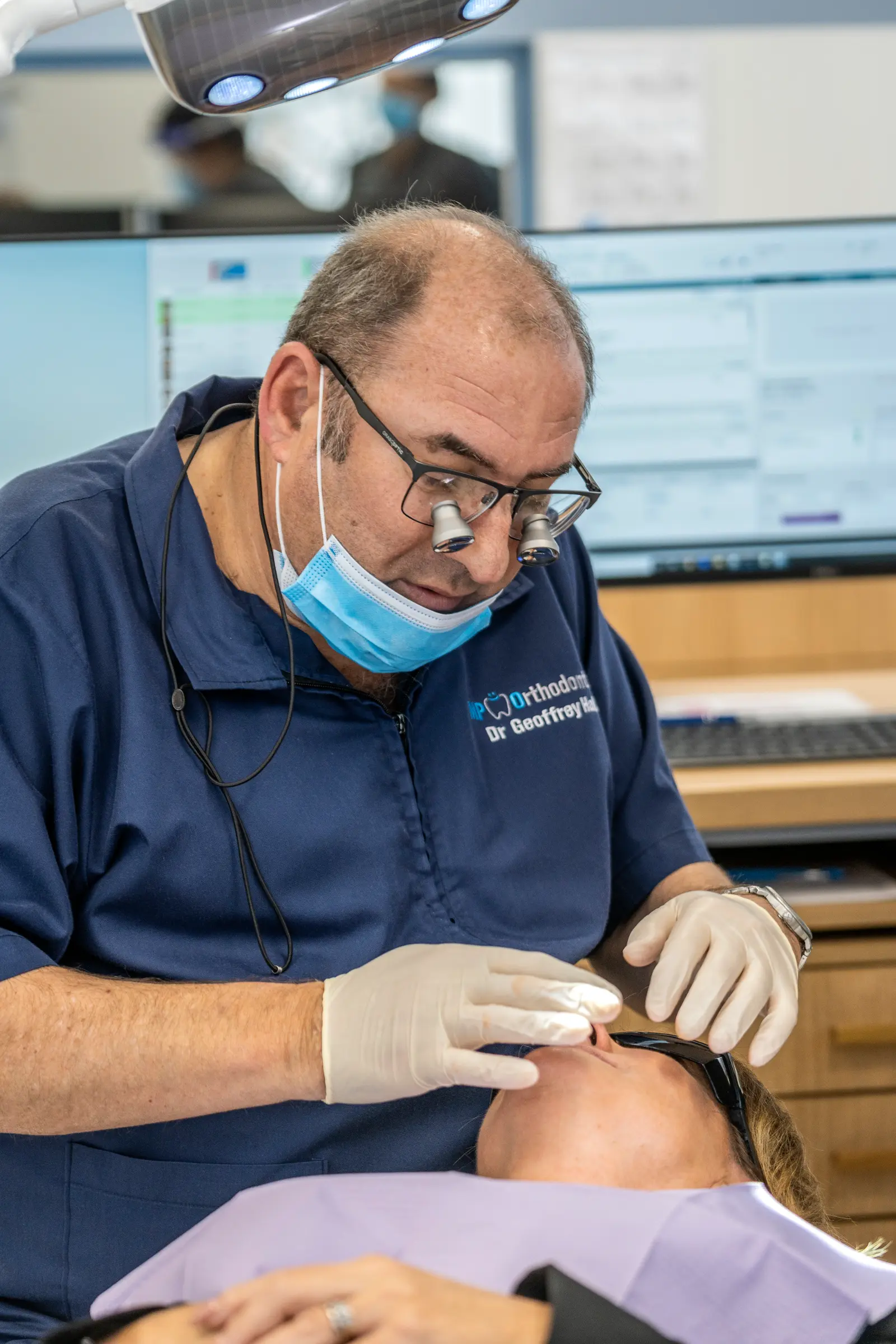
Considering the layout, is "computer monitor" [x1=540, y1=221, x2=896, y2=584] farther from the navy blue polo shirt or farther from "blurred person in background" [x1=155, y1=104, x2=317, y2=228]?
"blurred person in background" [x1=155, y1=104, x2=317, y2=228]

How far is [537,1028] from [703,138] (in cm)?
374

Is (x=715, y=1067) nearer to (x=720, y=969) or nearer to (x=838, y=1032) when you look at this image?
(x=720, y=969)

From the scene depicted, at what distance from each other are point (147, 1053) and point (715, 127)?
3815 mm

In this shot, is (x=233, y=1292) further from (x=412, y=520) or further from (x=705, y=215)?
(x=705, y=215)

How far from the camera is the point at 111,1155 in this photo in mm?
1155

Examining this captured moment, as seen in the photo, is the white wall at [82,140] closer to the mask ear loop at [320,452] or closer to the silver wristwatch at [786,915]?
the mask ear loop at [320,452]

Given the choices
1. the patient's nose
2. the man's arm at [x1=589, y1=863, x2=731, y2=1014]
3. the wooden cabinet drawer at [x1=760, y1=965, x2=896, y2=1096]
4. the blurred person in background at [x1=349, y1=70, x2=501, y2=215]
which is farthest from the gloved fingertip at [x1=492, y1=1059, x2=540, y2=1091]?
the blurred person in background at [x1=349, y1=70, x2=501, y2=215]

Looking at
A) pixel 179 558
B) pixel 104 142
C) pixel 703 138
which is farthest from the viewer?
pixel 104 142

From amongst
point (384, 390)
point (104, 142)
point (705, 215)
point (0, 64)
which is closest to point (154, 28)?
point (0, 64)

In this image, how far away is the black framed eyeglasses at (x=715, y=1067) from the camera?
113 centimetres

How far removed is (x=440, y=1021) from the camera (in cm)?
100

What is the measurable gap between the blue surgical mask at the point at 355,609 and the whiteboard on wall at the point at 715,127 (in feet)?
10.4

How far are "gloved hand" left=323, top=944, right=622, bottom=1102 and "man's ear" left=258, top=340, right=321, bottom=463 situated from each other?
0.49 m

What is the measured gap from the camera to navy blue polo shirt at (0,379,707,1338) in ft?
3.75
